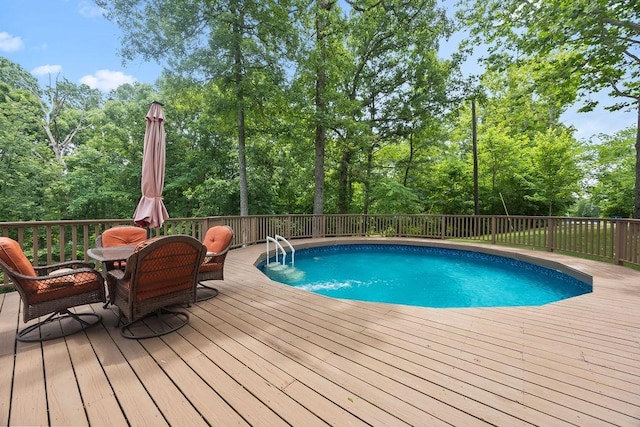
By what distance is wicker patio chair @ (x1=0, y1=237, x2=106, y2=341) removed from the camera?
2252mm

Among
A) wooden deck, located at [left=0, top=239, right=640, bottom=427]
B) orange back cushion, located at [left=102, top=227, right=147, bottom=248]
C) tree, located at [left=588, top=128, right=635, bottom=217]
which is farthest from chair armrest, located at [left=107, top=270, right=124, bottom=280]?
tree, located at [left=588, top=128, right=635, bottom=217]

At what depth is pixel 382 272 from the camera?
6.55 m

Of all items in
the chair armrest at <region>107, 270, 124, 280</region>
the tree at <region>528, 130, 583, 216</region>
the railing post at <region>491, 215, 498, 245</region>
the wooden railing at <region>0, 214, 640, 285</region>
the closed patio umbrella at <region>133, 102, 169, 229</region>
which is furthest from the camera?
the tree at <region>528, 130, 583, 216</region>

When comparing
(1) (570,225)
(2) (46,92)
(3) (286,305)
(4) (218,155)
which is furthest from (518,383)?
(2) (46,92)

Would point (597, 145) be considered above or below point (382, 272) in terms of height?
above

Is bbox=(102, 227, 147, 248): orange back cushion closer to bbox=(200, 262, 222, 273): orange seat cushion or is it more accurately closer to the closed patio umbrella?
the closed patio umbrella

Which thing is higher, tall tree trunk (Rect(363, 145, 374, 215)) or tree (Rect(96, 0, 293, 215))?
tree (Rect(96, 0, 293, 215))

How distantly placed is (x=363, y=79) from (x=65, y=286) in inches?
495

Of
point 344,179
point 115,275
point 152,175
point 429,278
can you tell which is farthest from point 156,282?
point 344,179

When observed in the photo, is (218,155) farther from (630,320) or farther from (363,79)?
(630,320)

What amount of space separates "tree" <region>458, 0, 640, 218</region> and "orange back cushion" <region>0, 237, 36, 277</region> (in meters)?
10.7

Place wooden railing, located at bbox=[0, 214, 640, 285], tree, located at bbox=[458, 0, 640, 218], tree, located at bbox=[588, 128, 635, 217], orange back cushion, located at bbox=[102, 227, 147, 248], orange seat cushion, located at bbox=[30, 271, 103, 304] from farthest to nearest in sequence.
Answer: tree, located at bbox=[588, 128, 635, 217], tree, located at bbox=[458, 0, 640, 218], wooden railing, located at bbox=[0, 214, 640, 285], orange back cushion, located at bbox=[102, 227, 147, 248], orange seat cushion, located at bbox=[30, 271, 103, 304]

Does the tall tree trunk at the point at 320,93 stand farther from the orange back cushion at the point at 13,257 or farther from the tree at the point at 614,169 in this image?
the tree at the point at 614,169

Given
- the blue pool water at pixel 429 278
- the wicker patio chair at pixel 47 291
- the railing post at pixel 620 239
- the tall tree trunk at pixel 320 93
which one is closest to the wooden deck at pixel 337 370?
the wicker patio chair at pixel 47 291
